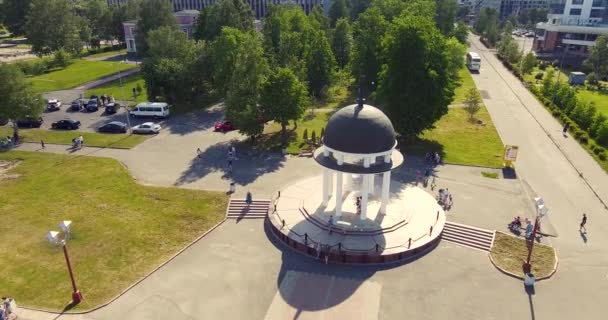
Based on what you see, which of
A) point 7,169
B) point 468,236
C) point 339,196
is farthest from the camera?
point 7,169

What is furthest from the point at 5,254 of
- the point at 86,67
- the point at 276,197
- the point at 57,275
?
the point at 86,67

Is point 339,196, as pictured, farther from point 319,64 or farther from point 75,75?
point 75,75

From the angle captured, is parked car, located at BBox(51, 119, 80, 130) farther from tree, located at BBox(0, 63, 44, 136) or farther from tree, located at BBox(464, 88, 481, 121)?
tree, located at BBox(464, 88, 481, 121)

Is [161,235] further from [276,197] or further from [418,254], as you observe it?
[418,254]

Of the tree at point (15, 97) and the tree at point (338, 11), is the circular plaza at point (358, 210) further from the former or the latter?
the tree at point (338, 11)

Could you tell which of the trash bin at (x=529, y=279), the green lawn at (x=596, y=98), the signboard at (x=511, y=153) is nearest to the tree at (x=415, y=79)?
the signboard at (x=511, y=153)

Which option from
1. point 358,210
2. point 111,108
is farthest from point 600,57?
point 111,108
